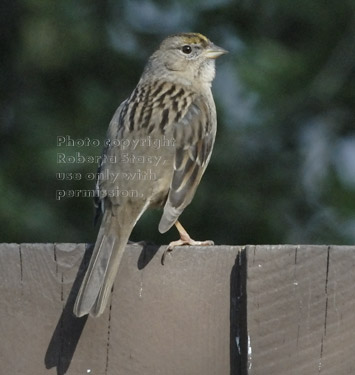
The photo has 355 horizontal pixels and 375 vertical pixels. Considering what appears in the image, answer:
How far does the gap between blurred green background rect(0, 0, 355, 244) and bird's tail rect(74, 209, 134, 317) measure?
260 centimetres

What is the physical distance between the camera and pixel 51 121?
22.7 ft

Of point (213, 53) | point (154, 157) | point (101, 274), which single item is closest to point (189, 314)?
point (101, 274)

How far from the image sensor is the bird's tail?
10.5 ft

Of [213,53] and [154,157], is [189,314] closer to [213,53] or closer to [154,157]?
[154,157]

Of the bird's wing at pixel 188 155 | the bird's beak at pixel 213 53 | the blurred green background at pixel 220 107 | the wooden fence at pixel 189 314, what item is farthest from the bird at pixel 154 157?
the blurred green background at pixel 220 107

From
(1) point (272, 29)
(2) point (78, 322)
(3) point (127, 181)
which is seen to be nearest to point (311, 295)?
(2) point (78, 322)

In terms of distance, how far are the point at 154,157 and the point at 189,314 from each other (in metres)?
1.61

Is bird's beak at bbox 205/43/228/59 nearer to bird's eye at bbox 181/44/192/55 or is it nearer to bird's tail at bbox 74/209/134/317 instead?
bird's eye at bbox 181/44/192/55

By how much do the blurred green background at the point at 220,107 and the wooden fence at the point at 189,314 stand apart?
325cm

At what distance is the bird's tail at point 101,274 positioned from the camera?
3.20m

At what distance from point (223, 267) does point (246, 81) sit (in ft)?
11.7

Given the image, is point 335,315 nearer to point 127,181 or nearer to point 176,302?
point 176,302

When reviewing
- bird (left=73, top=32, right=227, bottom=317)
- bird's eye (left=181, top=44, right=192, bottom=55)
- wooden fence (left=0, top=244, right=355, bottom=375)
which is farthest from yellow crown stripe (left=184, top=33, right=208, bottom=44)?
wooden fence (left=0, top=244, right=355, bottom=375)

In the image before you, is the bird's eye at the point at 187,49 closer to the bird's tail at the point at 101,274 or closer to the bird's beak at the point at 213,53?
the bird's beak at the point at 213,53
